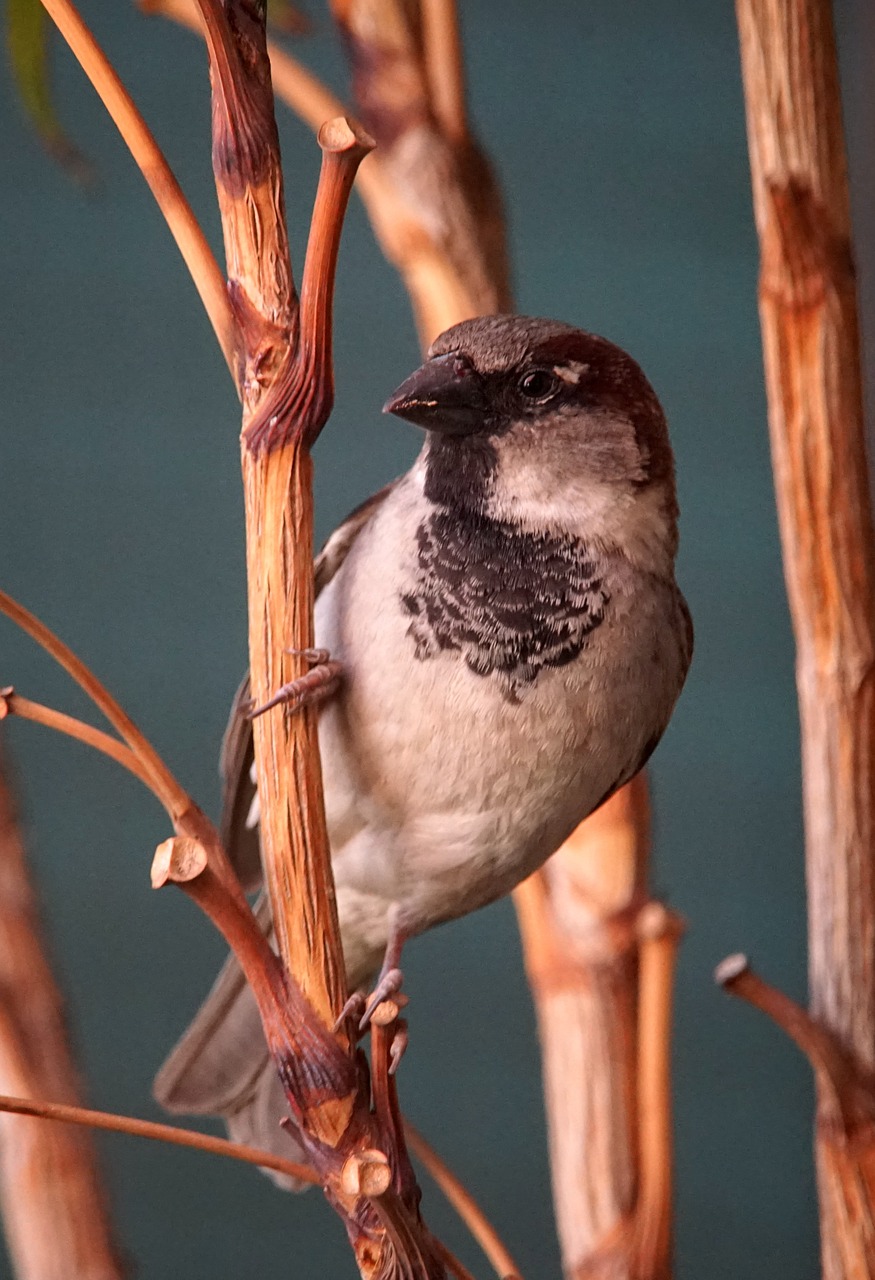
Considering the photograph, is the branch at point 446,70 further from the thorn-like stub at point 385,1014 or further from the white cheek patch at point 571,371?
the thorn-like stub at point 385,1014

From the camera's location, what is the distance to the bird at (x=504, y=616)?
2.25ft

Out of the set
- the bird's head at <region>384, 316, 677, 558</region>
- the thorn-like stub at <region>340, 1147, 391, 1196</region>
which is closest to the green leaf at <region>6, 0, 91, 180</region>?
the bird's head at <region>384, 316, 677, 558</region>

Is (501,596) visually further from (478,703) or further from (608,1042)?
(608,1042)

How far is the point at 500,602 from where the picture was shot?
69 cm

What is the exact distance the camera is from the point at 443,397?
2.20 ft

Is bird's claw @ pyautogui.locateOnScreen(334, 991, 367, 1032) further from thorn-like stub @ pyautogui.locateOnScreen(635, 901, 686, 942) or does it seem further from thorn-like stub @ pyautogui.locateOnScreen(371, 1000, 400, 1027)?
thorn-like stub @ pyautogui.locateOnScreen(635, 901, 686, 942)

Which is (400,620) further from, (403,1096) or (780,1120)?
(780,1120)

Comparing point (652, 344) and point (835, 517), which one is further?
point (652, 344)

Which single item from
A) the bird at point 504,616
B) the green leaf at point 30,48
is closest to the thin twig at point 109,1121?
the bird at point 504,616

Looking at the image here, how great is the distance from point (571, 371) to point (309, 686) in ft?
0.76

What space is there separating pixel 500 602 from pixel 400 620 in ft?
0.17

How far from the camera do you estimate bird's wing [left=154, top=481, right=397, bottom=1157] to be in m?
0.84

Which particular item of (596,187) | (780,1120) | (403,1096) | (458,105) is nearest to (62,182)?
(596,187)

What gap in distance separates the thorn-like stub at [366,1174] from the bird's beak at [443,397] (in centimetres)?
34
